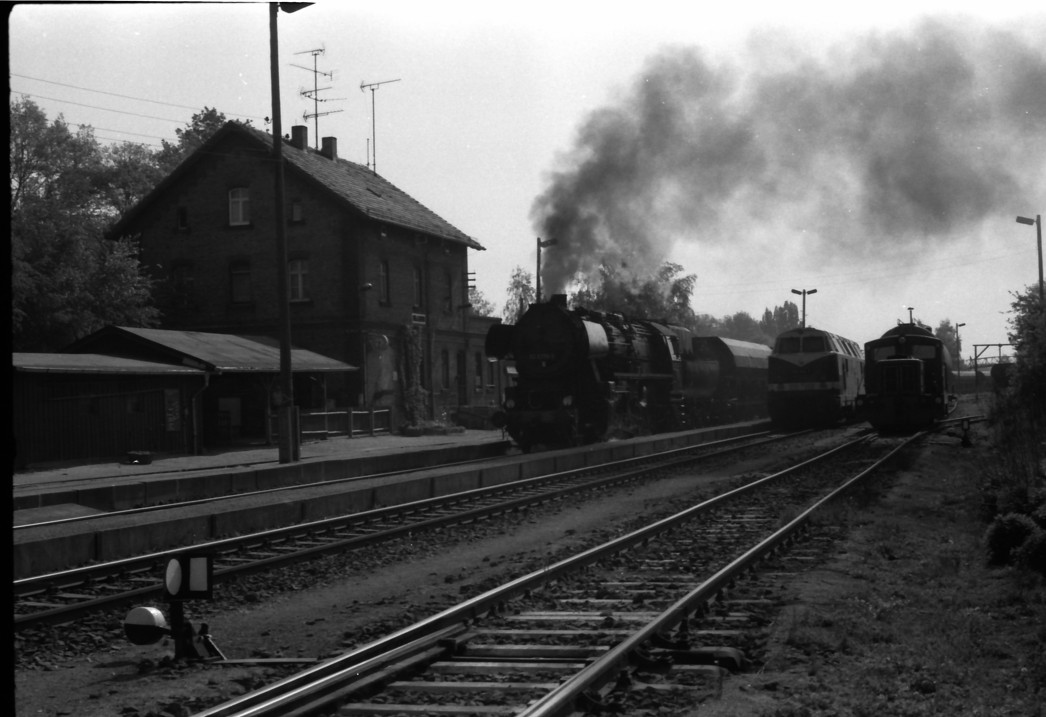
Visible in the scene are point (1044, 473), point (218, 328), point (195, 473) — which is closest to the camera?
point (1044, 473)

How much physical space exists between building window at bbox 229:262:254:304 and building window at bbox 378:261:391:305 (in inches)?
191

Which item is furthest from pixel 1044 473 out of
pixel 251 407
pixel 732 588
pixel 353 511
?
pixel 251 407

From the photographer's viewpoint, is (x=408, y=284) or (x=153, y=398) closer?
(x=153, y=398)

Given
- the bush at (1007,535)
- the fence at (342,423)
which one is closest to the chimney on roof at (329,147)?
the fence at (342,423)

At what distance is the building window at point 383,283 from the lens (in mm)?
38562

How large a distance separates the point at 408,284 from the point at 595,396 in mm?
16038

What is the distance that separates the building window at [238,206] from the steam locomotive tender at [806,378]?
1952 cm

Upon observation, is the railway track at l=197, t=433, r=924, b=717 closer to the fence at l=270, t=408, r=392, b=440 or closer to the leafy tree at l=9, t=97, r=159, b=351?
the fence at l=270, t=408, r=392, b=440

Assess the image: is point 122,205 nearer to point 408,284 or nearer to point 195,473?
point 408,284

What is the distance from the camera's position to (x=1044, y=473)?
41.6 ft

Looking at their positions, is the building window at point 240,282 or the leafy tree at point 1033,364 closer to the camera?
the leafy tree at point 1033,364

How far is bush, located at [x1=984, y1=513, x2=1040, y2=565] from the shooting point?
9789mm

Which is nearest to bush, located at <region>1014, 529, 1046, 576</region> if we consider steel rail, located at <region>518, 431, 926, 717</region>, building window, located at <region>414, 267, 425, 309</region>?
steel rail, located at <region>518, 431, 926, 717</region>

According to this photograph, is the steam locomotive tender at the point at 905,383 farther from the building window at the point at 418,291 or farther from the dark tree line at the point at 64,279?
the dark tree line at the point at 64,279
